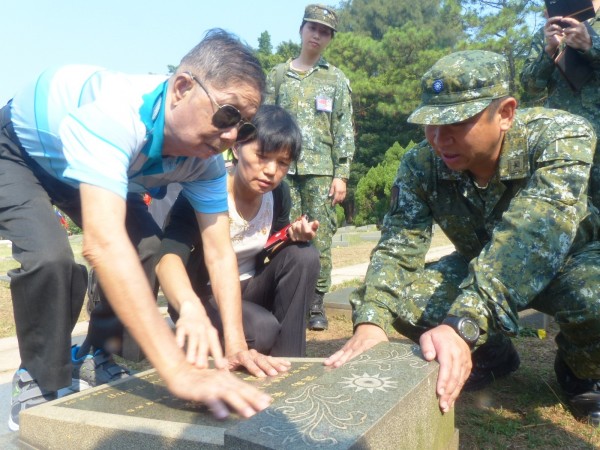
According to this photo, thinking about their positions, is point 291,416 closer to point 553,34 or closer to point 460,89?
point 460,89

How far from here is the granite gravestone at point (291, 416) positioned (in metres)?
1.49

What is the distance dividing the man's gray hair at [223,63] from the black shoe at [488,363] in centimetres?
160

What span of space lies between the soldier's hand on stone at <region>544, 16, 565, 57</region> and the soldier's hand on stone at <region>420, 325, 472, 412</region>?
7.30 feet

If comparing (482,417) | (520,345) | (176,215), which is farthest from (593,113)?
(176,215)

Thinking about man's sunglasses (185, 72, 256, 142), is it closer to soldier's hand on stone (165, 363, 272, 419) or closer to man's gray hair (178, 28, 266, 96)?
man's gray hair (178, 28, 266, 96)

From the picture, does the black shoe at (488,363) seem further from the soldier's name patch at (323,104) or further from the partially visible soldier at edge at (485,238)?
the soldier's name patch at (323,104)

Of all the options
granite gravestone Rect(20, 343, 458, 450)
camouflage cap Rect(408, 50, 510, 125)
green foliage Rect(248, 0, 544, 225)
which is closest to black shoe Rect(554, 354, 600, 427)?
granite gravestone Rect(20, 343, 458, 450)

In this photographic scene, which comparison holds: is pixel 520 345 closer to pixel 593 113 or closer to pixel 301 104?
pixel 593 113

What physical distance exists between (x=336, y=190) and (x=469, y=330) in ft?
9.13

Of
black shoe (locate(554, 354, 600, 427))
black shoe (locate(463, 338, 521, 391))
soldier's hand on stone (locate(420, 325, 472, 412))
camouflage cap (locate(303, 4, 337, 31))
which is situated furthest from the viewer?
camouflage cap (locate(303, 4, 337, 31))

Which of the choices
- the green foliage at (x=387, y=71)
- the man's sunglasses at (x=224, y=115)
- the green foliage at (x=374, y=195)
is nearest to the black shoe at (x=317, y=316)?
the man's sunglasses at (x=224, y=115)

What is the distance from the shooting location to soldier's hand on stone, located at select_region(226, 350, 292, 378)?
2.32 metres

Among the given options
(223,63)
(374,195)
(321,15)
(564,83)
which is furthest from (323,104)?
(374,195)

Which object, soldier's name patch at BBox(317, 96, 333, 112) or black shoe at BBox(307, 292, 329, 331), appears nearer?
black shoe at BBox(307, 292, 329, 331)
